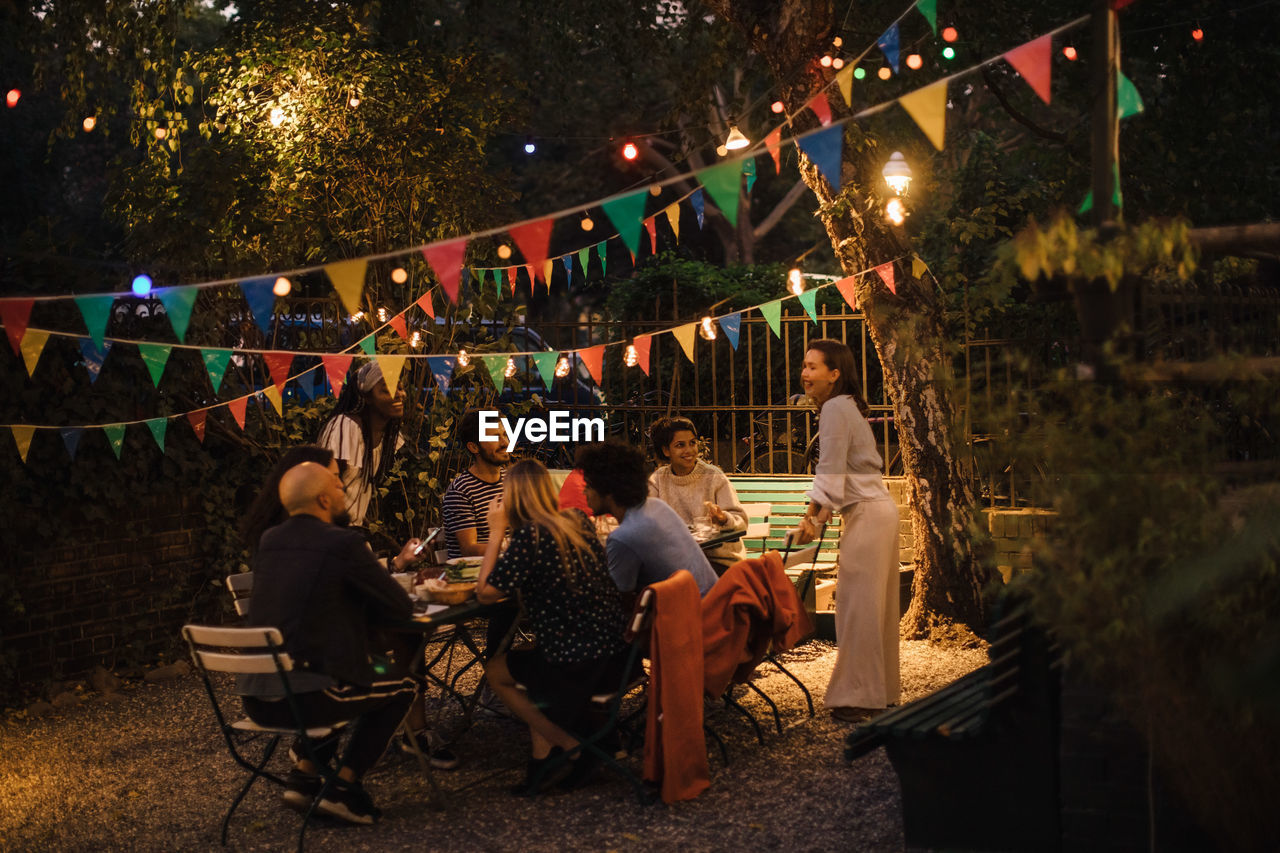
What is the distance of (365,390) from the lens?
236 inches

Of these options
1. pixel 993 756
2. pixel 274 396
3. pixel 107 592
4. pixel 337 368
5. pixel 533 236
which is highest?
pixel 533 236

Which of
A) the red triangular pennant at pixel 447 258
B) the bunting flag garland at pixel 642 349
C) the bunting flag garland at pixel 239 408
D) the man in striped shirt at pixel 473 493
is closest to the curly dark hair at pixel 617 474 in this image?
the red triangular pennant at pixel 447 258

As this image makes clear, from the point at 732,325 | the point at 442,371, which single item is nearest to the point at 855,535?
the point at 732,325

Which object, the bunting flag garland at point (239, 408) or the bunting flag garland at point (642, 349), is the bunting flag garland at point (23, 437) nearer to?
the bunting flag garland at point (239, 408)

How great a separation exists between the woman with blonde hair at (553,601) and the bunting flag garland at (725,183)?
3.98 feet

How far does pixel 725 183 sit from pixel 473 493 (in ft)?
7.06

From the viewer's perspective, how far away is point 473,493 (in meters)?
6.11

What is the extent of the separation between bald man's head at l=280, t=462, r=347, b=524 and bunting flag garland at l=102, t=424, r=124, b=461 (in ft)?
7.90

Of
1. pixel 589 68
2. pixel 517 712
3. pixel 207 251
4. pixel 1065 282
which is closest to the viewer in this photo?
pixel 1065 282

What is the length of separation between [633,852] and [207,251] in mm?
5825

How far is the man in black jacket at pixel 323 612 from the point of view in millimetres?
4207

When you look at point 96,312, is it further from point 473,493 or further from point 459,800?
point 459,800

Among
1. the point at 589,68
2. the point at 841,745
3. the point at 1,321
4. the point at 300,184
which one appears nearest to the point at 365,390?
the point at 1,321

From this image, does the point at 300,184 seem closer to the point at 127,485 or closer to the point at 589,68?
the point at 127,485
